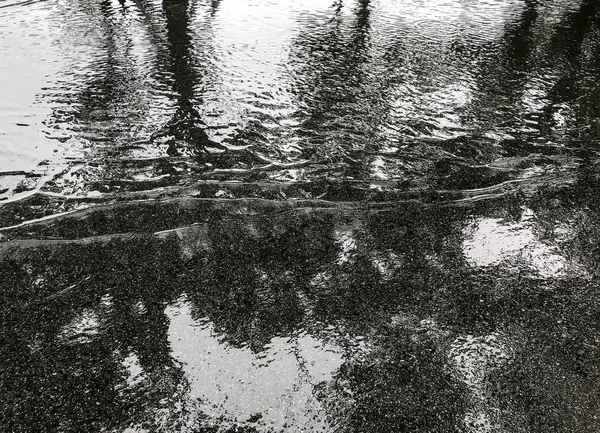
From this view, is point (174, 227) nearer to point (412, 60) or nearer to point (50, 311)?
point (50, 311)

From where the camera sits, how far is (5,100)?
13.5 feet

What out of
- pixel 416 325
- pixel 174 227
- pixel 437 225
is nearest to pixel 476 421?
pixel 416 325

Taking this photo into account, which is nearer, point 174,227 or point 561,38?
point 174,227

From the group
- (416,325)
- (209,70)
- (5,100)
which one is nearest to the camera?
(416,325)

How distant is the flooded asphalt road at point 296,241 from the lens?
1.85 m

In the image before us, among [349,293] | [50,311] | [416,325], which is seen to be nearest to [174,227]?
[50,311]

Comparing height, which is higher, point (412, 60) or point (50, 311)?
point (412, 60)

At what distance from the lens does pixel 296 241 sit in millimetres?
2686

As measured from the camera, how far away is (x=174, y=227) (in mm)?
2779

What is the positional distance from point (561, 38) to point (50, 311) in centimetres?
693

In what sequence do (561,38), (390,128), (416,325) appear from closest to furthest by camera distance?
(416,325) < (390,128) < (561,38)

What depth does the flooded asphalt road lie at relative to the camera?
6.07 feet

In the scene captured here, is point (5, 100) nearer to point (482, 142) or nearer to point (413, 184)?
point (413, 184)

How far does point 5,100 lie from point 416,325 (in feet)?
13.7
